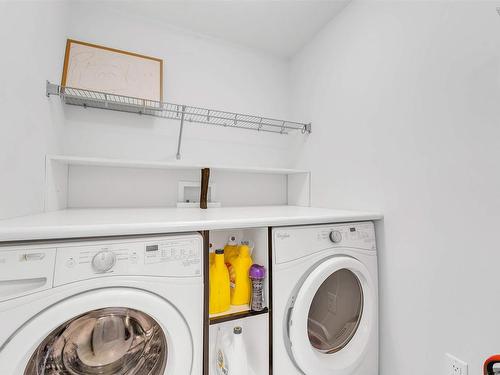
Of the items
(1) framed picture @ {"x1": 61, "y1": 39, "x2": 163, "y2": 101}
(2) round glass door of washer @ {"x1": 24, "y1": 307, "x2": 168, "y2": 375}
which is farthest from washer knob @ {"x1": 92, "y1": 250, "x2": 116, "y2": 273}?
(1) framed picture @ {"x1": 61, "y1": 39, "x2": 163, "y2": 101}

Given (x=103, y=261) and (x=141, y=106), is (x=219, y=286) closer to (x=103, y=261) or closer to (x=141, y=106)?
(x=103, y=261)

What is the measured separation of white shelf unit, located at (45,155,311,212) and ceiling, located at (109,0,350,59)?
111cm

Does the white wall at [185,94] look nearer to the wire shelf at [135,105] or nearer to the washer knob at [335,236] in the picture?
the wire shelf at [135,105]

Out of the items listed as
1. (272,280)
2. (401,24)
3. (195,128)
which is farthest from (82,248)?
(401,24)

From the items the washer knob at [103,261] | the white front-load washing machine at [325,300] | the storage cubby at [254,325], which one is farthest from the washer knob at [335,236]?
the washer knob at [103,261]

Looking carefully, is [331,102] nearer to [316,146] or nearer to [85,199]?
[316,146]

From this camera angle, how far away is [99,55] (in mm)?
1535

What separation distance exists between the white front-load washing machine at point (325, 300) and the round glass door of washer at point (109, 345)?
1.76 ft

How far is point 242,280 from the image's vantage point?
118 cm

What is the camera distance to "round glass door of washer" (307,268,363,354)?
4.22 feet

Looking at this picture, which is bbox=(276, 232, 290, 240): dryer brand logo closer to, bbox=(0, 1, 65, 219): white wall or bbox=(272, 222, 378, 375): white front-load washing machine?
bbox=(272, 222, 378, 375): white front-load washing machine

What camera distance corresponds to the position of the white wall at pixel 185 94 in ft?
5.22

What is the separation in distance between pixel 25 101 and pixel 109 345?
1113 millimetres

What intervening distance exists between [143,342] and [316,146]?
1.67 meters
